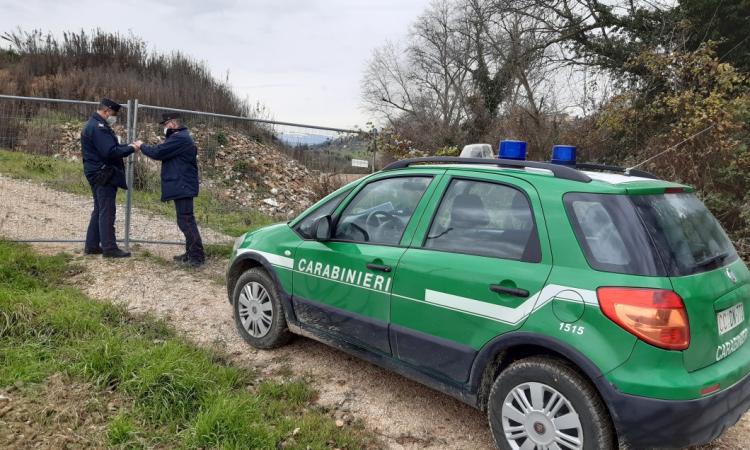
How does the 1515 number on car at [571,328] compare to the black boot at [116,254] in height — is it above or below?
above

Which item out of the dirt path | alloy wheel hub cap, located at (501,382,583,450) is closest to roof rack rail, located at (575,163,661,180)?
alloy wheel hub cap, located at (501,382,583,450)

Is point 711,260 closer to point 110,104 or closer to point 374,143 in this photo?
point 110,104

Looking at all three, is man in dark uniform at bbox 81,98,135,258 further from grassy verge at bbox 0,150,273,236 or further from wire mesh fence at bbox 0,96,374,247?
grassy verge at bbox 0,150,273,236

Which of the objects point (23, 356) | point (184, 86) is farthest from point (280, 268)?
point (184, 86)

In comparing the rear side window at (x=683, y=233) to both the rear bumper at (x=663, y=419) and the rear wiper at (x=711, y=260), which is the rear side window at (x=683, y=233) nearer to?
the rear wiper at (x=711, y=260)

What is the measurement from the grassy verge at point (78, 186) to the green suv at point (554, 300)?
14.9 feet

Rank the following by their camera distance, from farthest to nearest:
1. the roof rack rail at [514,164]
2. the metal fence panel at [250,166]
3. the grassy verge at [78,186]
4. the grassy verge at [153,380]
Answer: the grassy verge at [78,186] → the metal fence panel at [250,166] → the grassy verge at [153,380] → the roof rack rail at [514,164]

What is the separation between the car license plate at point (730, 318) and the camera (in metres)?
2.50

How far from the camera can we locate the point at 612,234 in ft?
8.13

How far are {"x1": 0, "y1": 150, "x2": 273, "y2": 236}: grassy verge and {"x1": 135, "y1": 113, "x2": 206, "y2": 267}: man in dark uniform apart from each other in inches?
48.2

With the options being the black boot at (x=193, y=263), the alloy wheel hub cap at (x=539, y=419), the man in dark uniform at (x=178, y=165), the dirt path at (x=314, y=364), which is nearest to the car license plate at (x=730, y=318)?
the alloy wheel hub cap at (x=539, y=419)

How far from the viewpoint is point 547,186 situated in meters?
2.75

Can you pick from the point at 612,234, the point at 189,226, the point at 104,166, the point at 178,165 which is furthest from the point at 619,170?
the point at 104,166

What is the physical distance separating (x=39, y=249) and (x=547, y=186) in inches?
252
